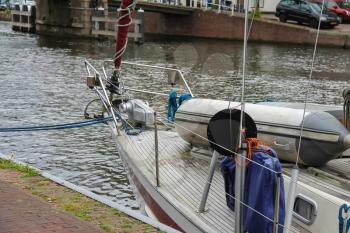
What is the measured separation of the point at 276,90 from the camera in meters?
19.4

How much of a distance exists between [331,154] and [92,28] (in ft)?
115

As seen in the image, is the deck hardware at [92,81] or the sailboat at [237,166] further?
the deck hardware at [92,81]

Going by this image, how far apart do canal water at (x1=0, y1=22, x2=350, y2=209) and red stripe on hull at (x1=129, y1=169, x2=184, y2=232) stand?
1.06 m

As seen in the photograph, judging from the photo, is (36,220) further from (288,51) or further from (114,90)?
(288,51)

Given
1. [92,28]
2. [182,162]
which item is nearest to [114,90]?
[182,162]

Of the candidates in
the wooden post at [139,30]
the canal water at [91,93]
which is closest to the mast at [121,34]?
the canal water at [91,93]

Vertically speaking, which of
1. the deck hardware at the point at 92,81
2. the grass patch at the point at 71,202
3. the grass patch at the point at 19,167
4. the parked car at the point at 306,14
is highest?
the parked car at the point at 306,14

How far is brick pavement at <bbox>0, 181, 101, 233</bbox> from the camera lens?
518 cm

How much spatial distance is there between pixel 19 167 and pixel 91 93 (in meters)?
10.2

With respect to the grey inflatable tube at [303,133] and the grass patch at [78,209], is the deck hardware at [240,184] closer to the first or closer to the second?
the grey inflatable tube at [303,133]

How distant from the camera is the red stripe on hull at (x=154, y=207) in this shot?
587 cm

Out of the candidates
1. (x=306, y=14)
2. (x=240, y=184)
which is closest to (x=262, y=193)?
(x=240, y=184)

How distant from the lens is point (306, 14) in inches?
1485

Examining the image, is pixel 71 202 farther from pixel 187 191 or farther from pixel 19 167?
pixel 19 167
